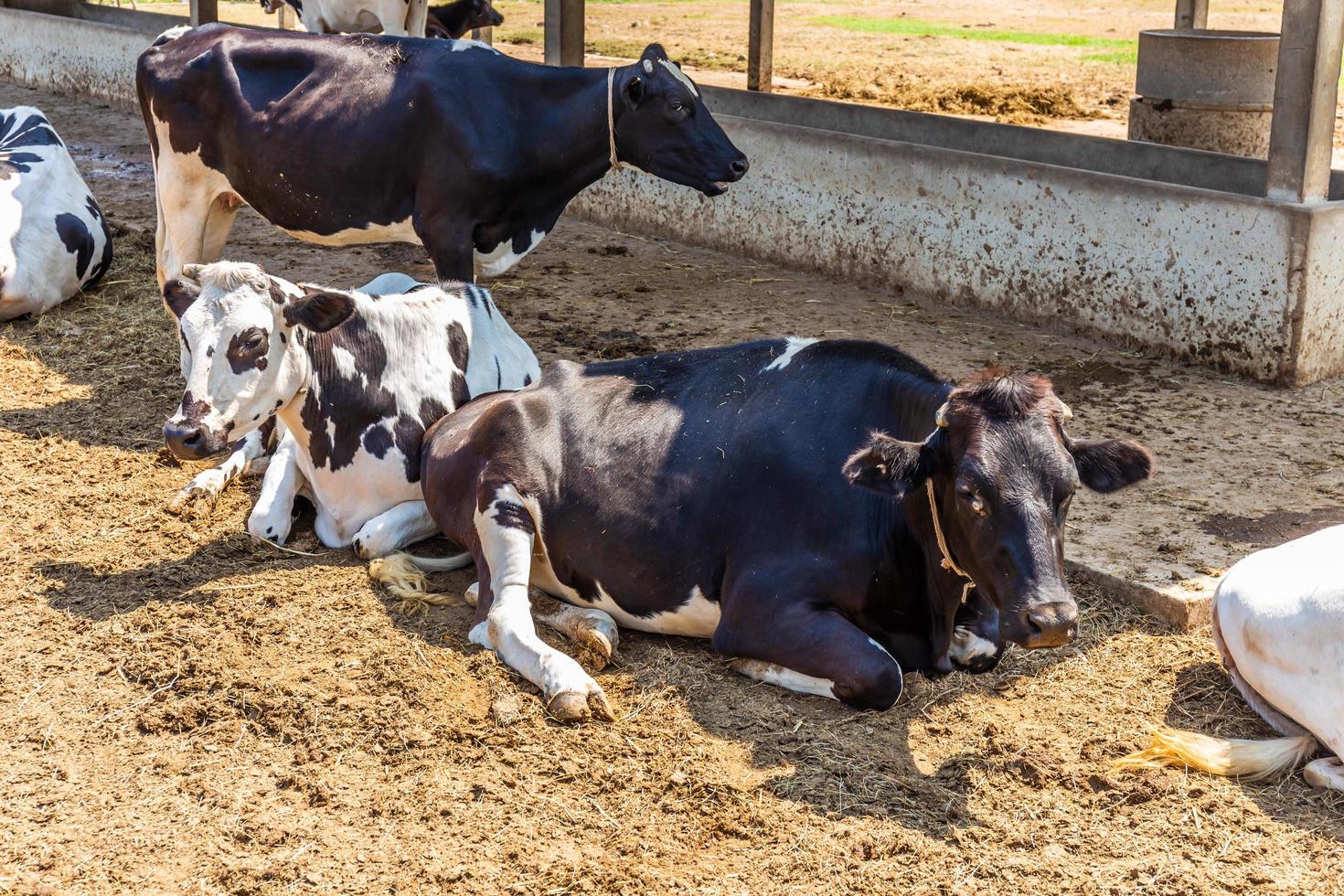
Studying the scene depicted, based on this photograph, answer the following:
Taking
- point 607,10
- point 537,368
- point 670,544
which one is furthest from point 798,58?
point 670,544

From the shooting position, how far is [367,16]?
10750mm

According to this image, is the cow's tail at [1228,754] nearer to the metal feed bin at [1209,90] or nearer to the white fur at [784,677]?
the white fur at [784,677]

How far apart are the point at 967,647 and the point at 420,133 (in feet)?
13.4

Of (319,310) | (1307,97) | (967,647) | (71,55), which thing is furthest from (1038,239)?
(71,55)

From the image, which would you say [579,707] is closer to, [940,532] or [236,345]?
[940,532]

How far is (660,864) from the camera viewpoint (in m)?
3.77

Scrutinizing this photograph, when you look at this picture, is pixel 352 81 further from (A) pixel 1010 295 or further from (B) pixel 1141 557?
(B) pixel 1141 557

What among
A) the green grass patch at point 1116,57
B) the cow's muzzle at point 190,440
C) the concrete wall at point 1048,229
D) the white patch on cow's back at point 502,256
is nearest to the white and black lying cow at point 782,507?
the cow's muzzle at point 190,440

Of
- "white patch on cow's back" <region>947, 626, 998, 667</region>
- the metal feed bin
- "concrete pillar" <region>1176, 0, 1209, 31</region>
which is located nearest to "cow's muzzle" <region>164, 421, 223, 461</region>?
"white patch on cow's back" <region>947, 626, 998, 667</region>

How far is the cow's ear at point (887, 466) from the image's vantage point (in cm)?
411

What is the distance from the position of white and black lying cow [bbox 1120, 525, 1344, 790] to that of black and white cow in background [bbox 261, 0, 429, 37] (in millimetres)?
7895

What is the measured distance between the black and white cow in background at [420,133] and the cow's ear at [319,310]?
185cm

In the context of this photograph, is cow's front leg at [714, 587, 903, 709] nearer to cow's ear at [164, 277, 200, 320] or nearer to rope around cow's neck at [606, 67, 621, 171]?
cow's ear at [164, 277, 200, 320]

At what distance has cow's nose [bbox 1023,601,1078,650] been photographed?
379cm
